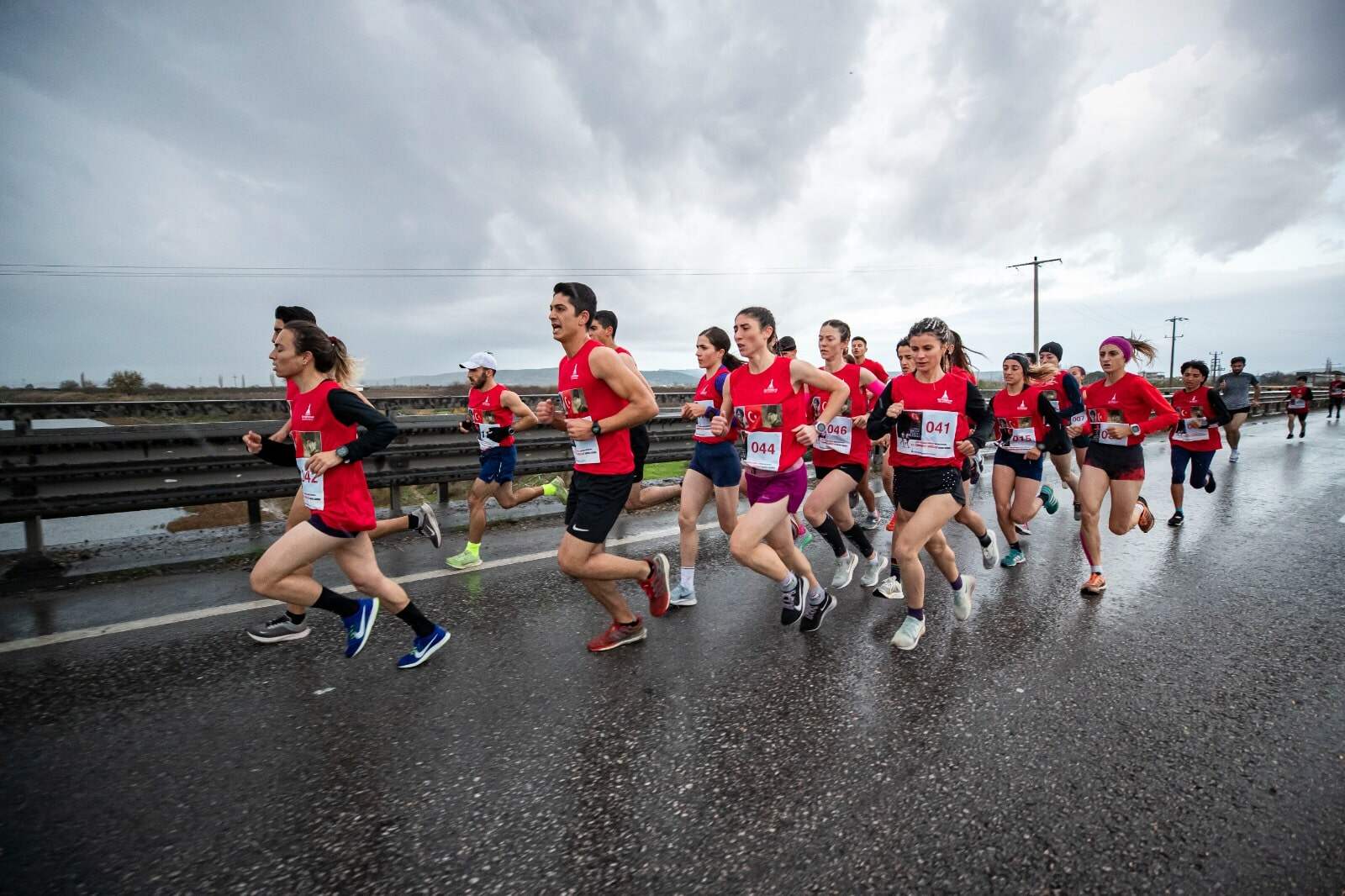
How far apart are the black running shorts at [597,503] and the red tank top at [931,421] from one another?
179 centimetres

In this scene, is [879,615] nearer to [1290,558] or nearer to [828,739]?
[828,739]

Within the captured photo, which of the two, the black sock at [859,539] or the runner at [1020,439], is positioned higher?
the runner at [1020,439]

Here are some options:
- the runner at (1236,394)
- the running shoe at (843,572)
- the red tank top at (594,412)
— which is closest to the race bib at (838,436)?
the running shoe at (843,572)

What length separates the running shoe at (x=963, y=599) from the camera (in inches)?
163

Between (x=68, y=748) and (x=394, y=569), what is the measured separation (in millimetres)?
2584

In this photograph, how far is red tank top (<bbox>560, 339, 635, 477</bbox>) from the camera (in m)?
3.72

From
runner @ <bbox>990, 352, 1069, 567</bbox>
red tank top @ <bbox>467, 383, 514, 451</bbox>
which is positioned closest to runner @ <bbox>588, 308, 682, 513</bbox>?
red tank top @ <bbox>467, 383, 514, 451</bbox>

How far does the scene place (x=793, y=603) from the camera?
407cm

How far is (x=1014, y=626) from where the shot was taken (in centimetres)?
409

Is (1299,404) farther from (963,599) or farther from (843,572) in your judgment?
(963,599)

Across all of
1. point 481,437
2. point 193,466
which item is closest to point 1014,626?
point 481,437

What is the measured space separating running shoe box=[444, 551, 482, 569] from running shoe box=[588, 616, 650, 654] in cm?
191

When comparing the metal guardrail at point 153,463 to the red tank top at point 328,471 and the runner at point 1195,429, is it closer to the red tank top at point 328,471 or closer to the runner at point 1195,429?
the red tank top at point 328,471

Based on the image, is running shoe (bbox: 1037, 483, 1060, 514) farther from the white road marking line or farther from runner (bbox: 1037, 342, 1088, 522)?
the white road marking line
